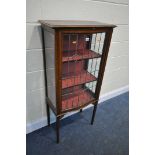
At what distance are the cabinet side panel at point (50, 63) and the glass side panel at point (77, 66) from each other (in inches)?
4.2

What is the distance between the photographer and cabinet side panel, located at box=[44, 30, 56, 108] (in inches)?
55.7

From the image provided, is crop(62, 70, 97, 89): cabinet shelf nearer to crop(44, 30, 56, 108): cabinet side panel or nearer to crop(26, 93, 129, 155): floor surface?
crop(44, 30, 56, 108): cabinet side panel

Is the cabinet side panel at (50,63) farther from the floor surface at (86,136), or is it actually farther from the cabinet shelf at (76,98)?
the floor surface at (86,136)

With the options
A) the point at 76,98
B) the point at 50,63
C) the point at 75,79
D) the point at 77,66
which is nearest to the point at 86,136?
the point at 76,98

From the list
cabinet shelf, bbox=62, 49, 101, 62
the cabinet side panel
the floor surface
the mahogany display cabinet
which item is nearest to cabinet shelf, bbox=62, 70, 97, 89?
the mahogany display cabinet

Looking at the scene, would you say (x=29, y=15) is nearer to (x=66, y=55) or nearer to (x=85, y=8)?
(x=66, y=55)

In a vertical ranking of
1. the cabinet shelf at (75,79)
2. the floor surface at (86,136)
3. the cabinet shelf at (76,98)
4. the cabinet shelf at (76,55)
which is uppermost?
the cabinet shelf at (76,55)

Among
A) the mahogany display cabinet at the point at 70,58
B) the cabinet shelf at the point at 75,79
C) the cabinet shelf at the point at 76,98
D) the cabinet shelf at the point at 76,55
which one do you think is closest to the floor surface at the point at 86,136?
the mahogany display cabinet at the point at 70,58

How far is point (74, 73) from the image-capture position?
1.70m

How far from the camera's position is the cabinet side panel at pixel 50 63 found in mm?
1415

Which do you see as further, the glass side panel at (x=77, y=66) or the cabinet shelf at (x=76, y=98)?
the cabinet shelf at (x=76, y=98)

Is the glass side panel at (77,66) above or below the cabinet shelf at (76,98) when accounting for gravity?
above
